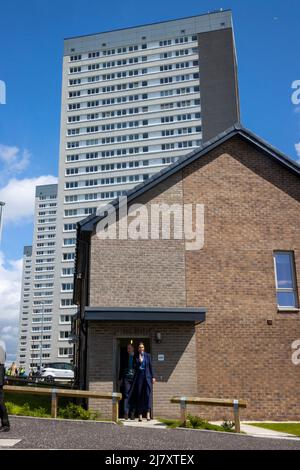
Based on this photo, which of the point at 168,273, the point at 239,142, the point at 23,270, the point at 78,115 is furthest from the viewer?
the point at 23,270

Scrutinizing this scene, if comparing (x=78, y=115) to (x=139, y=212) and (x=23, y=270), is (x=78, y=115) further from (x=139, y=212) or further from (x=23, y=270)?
(x=23, y=270)

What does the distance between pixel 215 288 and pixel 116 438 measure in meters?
6.71

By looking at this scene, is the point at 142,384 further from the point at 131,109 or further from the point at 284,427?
the point at 131,109

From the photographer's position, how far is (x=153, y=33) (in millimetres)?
89188

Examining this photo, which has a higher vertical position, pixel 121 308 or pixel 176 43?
pixel 176 43

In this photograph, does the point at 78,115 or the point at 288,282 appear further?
the point at 78,115

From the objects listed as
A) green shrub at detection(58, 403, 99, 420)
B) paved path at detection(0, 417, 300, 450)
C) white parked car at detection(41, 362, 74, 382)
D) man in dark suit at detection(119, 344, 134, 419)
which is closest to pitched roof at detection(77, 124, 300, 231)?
man in dark suit at detection(119, 344, 134, 419)

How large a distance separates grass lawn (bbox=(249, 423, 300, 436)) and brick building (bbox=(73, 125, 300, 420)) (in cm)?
87

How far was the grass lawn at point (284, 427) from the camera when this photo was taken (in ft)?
35.0

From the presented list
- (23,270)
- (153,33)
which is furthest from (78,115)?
(23,270)

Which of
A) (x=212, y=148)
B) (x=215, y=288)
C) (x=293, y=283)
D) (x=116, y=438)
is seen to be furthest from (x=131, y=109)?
(x=116, y=438)

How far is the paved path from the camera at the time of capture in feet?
24.9

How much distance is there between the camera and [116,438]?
8289mm

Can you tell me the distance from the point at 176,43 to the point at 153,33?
5.12m
